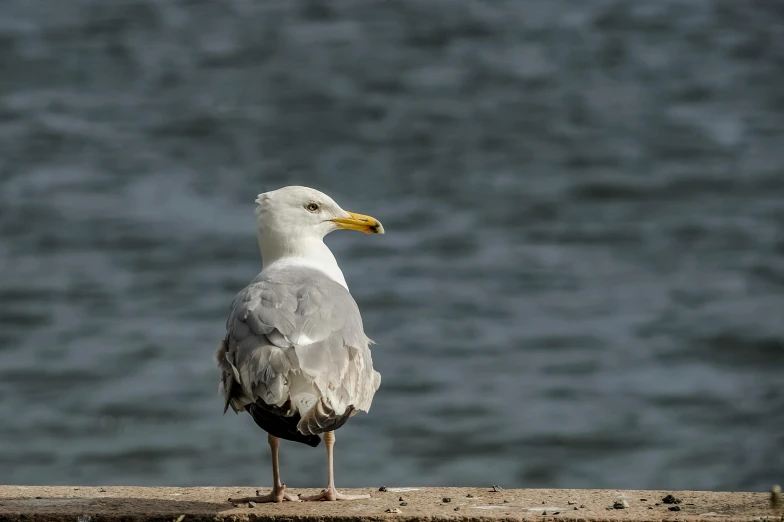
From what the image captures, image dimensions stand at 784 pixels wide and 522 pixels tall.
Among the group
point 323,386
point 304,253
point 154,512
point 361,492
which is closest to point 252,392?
point 323,386

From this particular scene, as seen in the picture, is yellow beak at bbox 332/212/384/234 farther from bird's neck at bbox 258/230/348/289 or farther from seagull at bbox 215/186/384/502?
seagull at bbox 215/186/384/502

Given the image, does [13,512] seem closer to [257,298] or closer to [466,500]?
[257,298]

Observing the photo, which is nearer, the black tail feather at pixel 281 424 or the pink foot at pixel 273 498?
the black tail feather at pixel 281 424

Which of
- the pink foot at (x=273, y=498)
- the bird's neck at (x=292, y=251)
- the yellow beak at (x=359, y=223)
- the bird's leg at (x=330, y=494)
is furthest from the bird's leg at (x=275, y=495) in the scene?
the yellow beak at (x=359, y=223)

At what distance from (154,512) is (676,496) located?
2017 mm

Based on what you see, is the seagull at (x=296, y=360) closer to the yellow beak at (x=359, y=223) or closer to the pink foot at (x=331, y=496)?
the pink foot at (x=331, y=496)

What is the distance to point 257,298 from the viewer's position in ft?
17.3

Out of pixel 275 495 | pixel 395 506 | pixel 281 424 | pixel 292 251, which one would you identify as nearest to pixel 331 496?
pixel 275 495

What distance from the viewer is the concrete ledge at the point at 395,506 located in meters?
4.70

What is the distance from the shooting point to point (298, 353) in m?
4.88

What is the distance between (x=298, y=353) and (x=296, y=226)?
142cm

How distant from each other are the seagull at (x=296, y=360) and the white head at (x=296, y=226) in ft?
0.70

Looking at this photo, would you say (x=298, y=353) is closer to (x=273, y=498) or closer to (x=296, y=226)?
(x=273, y=498)

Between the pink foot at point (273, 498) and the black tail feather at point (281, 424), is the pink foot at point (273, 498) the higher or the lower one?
the lower one
